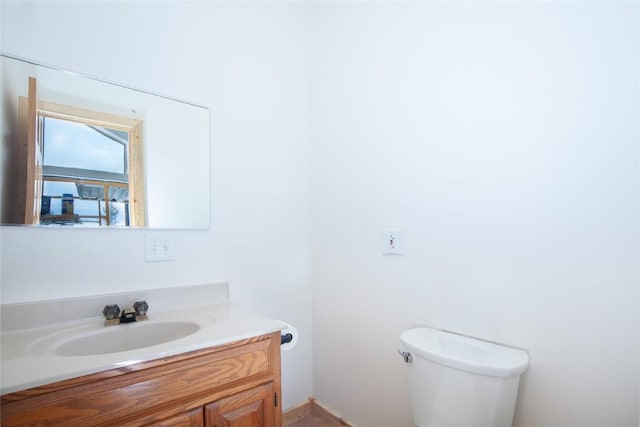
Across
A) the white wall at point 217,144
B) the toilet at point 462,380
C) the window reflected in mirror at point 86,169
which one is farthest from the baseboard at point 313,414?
the window reflected in mirror at point 86,169

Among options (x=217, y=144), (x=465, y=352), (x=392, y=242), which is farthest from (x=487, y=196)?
(x=217, y=144)

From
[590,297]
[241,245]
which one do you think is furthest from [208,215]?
[590,297]

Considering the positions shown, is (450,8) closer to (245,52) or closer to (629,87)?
(629,87)

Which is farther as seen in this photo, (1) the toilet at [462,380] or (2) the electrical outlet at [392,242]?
(2) the electrical outlet at [392,242]

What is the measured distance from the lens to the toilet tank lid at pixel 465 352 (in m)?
1.02

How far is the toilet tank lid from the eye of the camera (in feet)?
3.33

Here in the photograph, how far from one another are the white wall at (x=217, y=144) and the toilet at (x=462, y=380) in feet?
2.84

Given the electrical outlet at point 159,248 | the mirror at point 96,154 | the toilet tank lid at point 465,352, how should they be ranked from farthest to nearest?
the electrical outlet at point 159,248 → the mirror at point 96,154 → the toilet tank lid at point 465,352

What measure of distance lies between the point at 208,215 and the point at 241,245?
236 millimetres

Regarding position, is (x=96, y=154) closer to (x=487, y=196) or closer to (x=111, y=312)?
(x=111, y=312)

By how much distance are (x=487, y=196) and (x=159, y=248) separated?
4.53 ft

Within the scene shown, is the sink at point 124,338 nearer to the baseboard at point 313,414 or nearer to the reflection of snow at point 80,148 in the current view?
the reflection of snow at point 80,148

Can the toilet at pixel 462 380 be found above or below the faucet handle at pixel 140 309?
below

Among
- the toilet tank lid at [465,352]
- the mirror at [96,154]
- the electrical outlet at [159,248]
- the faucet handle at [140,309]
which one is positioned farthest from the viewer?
the electrical outlet at [159,248]
